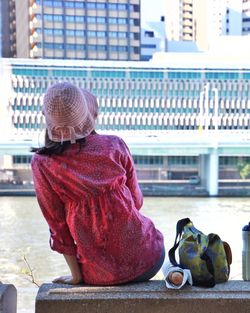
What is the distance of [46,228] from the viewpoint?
927cm

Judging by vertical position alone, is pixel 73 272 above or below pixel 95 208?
below

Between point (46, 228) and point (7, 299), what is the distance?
8714 mm

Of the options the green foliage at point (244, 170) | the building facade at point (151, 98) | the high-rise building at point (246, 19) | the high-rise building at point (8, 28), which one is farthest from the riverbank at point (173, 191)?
the high-rise building at point (8, 28)

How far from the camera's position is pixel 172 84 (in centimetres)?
2200

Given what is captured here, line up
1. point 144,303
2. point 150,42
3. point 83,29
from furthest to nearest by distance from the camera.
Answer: point 150,42 < point 83,29 < point 144,303

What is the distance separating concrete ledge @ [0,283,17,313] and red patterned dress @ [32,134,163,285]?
9 cm

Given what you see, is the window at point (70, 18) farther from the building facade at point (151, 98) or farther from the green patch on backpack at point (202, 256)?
the green patch on backpack at point (202, 256)

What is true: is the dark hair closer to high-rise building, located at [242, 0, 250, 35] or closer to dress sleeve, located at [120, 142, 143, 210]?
dress sleeve, located at [120, 142, 143, 210]


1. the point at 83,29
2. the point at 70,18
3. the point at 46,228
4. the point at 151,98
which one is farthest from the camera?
the point at 83,29

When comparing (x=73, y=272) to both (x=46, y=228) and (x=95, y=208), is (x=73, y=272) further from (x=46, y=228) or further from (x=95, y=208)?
(x=46, y=228)

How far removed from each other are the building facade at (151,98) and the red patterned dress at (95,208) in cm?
1997

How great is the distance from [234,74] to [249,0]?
14.8m

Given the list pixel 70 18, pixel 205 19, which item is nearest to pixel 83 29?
pixel 70 18

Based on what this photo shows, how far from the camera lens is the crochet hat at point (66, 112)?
710 mm
